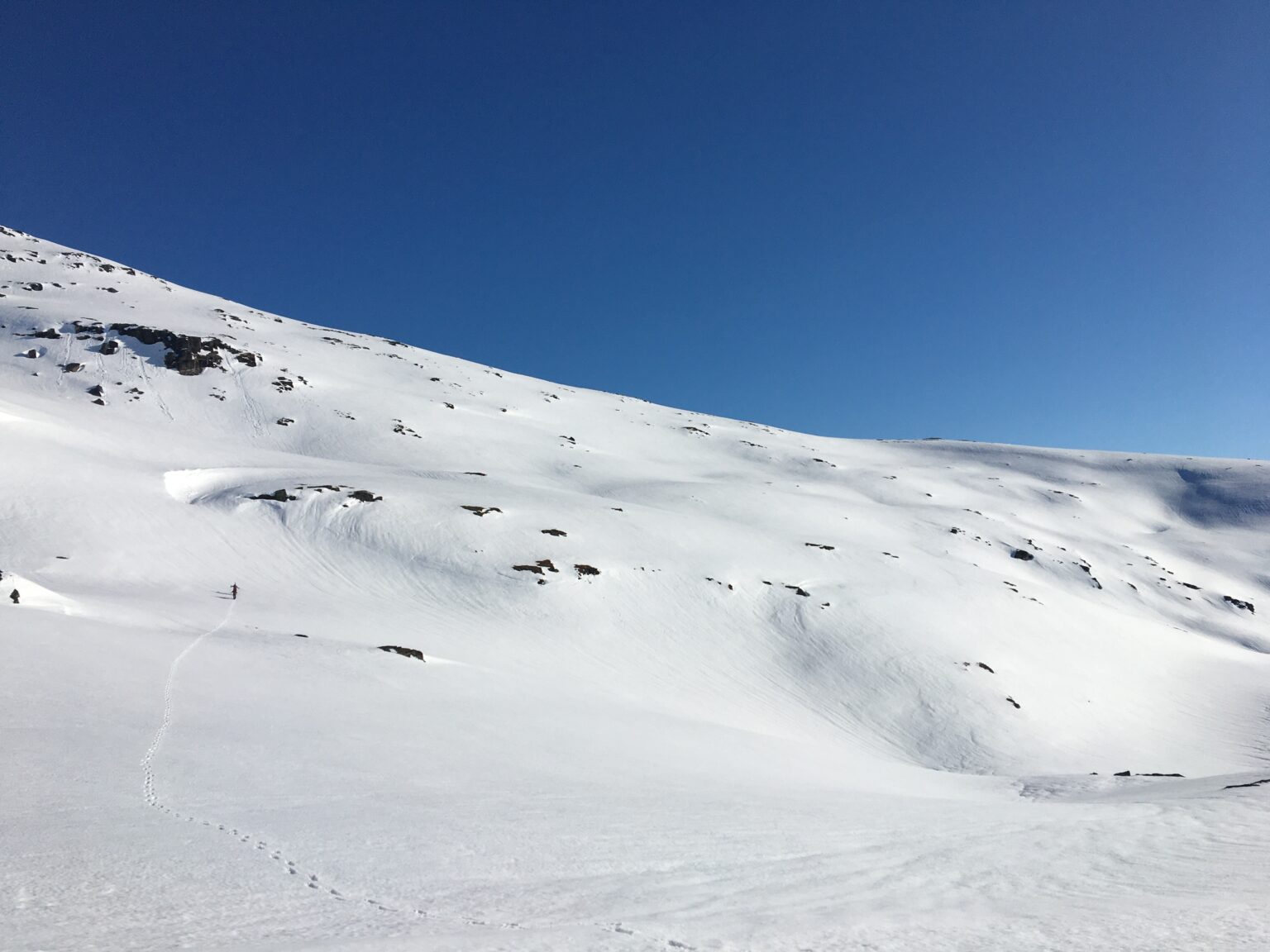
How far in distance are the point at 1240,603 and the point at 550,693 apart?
6790 centimetres

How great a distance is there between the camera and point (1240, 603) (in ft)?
192

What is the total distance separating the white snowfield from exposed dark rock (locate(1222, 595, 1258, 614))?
981 millimetres

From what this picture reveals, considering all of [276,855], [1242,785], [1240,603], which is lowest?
[276,855]

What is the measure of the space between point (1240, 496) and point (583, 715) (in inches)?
4716

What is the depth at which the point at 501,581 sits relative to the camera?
99.2ft

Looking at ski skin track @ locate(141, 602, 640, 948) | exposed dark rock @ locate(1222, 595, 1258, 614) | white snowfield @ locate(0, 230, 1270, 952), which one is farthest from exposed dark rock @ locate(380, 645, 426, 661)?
exposed dark rock @ locate(1222, 595, 1258, 614)

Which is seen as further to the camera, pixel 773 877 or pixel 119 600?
pixel 119 600

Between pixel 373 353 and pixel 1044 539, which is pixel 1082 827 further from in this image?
pixel 373 353

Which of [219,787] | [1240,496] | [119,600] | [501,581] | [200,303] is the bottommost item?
[219,787]

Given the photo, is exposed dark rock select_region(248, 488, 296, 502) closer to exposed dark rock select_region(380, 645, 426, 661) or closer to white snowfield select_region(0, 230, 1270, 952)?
white snowfield select_region(0, 230, 1270, 952)

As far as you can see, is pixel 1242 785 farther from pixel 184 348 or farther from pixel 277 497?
pixel 184 348

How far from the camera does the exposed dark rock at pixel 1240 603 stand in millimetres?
58094

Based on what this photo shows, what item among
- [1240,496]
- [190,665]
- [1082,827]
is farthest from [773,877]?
[1240,496]

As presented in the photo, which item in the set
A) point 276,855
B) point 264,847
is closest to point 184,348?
point 264,847
